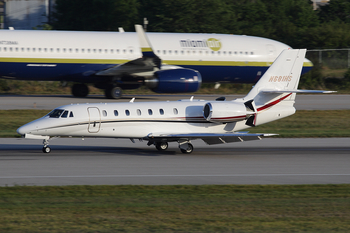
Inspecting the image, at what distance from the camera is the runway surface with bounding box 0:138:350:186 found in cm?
1614

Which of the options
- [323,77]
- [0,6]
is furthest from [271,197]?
[0,6]

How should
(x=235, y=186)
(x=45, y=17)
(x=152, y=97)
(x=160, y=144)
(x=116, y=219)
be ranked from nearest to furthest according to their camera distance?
(x=116, y=219), (x=235, y=186), (x=160, y=144), (x=152, y=97), (x=45, y=17)

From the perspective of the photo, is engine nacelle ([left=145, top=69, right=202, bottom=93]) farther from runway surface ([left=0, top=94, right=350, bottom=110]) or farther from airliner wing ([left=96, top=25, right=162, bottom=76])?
runway surface ([left=0, top=94, right=350, bottom=110])

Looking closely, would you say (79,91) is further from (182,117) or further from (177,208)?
(177,208)

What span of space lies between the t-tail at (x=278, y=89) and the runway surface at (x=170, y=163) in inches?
68.1

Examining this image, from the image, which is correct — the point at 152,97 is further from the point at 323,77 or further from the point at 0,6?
the point at 0,6

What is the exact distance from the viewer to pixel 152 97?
42531 mm

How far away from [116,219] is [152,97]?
31.6 m

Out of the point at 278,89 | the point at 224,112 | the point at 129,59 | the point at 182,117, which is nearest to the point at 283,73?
the point at 278,89

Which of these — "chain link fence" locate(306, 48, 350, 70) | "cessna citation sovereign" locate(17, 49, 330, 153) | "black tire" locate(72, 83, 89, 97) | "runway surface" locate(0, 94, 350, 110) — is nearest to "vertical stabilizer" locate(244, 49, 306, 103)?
"cessna citation sovereign" locate(17, 49, 330, 153)

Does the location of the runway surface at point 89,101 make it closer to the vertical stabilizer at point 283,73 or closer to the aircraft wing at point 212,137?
the vertical stabilizer at point 283,73

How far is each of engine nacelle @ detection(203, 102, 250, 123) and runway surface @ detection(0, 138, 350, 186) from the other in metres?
1.56

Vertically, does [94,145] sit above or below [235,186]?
below

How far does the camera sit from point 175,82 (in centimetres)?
3609
